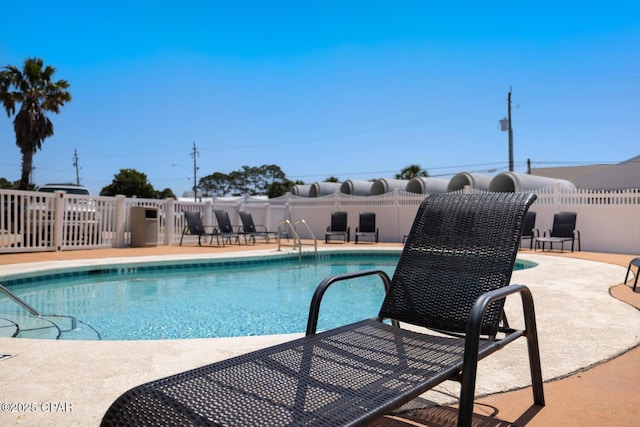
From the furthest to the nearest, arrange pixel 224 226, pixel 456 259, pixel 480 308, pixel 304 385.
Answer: pixel 224 226, pixel 456 259, pixel 480 308, pixel 304 385

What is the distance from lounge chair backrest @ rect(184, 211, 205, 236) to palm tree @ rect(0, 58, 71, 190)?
39.2ft

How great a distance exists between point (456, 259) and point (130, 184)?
42.5 metres

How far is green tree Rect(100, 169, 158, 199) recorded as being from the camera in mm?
40188

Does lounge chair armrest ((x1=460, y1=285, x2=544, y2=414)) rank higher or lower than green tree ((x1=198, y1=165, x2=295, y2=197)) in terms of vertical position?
lower

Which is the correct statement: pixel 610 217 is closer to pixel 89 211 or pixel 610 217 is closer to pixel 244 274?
pixel 244 274

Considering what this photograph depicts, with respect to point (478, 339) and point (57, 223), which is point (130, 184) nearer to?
point (57, 223)

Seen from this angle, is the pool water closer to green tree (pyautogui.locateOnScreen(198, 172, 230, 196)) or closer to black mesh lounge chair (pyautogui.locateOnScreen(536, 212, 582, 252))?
black mesh lounge chair (pyautogui.locateOnScreen(536, 212, 582, 252))

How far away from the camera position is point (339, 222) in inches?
564

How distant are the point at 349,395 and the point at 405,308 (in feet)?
3.29

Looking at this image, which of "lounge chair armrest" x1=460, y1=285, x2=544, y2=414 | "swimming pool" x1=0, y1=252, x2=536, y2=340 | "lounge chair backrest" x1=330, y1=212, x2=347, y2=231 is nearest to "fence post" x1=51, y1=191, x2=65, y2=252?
"swimming pool" x1=0, y1=252, x2=536, y2=340

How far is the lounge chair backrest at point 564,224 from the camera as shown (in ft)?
34.4

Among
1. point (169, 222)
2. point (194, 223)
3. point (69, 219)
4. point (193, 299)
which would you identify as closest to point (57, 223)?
point (69, 219)

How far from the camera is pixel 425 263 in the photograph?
2.25 meters

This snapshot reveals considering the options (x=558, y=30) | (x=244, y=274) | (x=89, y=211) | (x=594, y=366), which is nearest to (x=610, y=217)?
(x=558, y=30)
